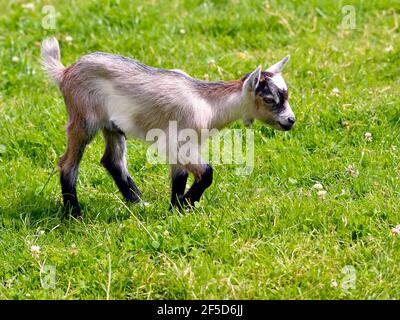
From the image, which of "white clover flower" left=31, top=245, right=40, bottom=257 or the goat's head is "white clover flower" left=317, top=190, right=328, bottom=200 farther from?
"white clover flower" left=31, top=245, right=40, bottom=257

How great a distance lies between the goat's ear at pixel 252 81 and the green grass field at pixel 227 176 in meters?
0.78

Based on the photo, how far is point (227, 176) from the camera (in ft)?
21.5

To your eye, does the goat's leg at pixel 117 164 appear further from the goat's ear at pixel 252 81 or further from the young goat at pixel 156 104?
the goat's ear at pixel 252 81

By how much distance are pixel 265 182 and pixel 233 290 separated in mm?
1520

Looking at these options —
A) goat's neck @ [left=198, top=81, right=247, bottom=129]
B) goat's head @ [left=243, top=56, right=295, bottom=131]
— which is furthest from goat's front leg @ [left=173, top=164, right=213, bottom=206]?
goat's head @ [left=243, top=56, right=295, bottom=131]

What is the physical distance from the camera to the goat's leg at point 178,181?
598 centimetres

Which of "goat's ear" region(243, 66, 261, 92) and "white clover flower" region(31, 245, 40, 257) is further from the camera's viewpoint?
"goat's ear" region(243, 66, 261, 92)

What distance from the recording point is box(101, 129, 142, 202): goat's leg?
6.45 metres

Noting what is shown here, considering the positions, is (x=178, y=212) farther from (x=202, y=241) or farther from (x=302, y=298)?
(x=302, y=298)

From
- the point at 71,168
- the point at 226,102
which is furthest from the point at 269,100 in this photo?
the point at 71,168

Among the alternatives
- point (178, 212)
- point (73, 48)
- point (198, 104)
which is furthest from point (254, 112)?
point (73, 48)

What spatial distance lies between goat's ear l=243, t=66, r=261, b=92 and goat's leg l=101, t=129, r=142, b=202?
114 centimetres

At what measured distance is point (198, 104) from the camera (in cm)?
589

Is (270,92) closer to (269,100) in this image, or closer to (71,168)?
(269,100)
